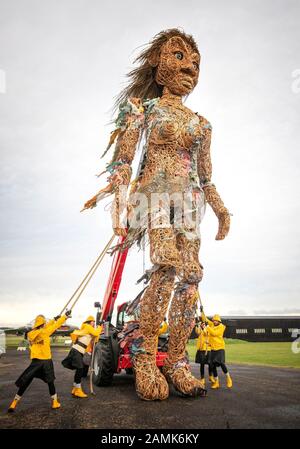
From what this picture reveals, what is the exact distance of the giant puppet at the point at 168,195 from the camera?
334 cm

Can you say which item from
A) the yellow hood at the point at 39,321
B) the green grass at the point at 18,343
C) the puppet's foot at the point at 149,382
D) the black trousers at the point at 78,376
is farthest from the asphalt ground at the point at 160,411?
the green grass at the point at 18,343

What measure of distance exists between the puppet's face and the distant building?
1632 cm

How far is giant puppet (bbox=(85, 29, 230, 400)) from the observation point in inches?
131

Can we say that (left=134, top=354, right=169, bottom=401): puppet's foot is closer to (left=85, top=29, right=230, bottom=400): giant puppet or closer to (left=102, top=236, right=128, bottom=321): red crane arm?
(left=85, top=29, right=230, bottom=400): giant puppet

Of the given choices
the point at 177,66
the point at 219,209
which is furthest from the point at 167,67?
the point at 219,209

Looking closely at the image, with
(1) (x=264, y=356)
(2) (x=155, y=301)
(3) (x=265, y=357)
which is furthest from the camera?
(1) (x=264, y=356)

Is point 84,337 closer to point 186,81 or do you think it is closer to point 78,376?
point 78,376

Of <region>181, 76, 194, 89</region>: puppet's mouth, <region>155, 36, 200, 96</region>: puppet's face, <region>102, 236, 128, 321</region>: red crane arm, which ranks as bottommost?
<region>102, 236, 128, 321</region>: red crane arm

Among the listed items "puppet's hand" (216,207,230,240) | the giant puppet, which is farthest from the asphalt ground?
"puppet's hand" (216,207,230,240)

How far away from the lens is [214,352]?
4.45 metres

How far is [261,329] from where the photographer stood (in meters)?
18.6

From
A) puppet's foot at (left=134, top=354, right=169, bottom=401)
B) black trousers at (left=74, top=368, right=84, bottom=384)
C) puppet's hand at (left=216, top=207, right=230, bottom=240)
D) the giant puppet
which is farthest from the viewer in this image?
puppet's hand at (left=216, top=207, right=230, bottom=240)

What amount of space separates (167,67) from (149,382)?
148 inches
